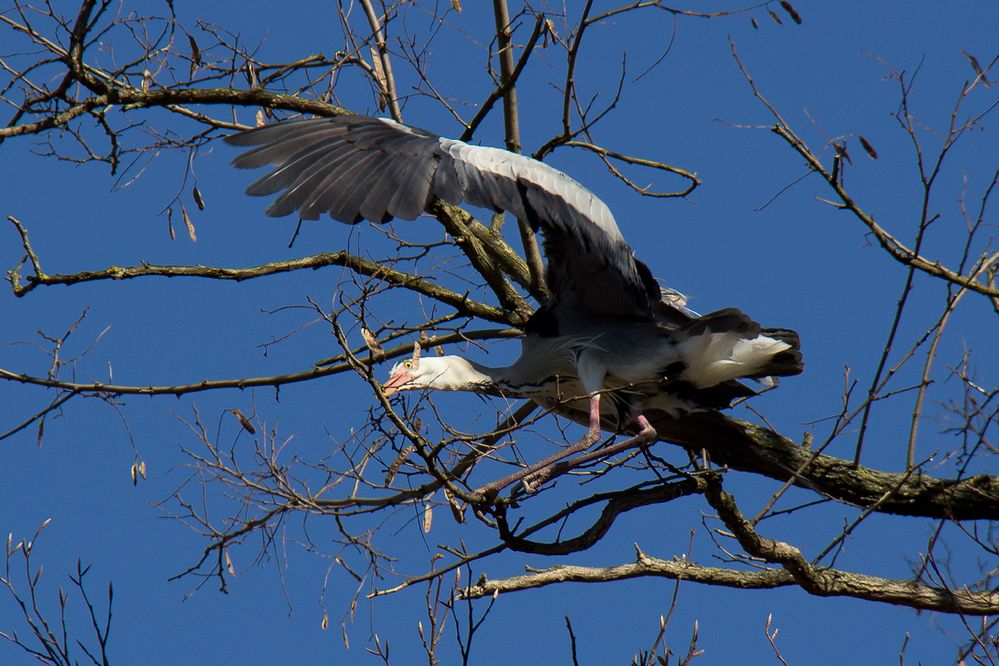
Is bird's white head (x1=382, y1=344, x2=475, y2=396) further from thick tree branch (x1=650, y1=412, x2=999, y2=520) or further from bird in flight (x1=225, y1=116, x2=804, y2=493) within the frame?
thick tree branch (x1=650, y1=412, x2=999, y2=520)

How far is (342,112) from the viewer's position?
5.54 meters

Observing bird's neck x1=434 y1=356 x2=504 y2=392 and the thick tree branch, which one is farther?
bird's neck x1=434 y1=356 x2=504 y2=392

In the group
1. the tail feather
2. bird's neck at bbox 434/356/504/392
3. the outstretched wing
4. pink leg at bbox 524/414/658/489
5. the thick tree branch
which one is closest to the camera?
the outstretched wing

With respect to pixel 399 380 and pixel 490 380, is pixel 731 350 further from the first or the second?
pixel 399 380

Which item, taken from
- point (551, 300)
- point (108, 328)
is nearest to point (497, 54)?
point (551, 300)

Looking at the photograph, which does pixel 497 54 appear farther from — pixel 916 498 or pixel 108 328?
pixel 916 498

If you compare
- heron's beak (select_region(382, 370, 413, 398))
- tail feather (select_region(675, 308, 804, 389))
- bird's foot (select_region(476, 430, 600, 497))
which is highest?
tail feather (select_region(675, 308, 804, 389))

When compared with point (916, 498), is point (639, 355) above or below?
above

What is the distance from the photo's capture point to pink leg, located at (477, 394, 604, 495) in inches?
170

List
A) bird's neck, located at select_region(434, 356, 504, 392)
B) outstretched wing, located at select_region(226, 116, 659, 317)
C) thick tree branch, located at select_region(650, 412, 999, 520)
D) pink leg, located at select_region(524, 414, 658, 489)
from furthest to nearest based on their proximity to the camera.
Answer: bird's neck, located at select_region(434, 356, 504, 392) → thick tree branch, located at select_region(650, 412, 999, 520) → pink leg, located at select_region(524, 414, 658, 489) → outstretched wing, located at select_region(226, 116, 659, 317)

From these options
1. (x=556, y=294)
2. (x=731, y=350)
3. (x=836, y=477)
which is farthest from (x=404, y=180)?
(x=836, y=477)

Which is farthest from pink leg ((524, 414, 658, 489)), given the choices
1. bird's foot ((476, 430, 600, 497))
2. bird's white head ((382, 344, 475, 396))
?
bird's white head ((382, 344, 475, 396))

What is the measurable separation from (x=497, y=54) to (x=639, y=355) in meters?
1.60

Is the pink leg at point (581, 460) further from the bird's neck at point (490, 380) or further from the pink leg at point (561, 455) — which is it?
the bird's neck at point (490, 380)
